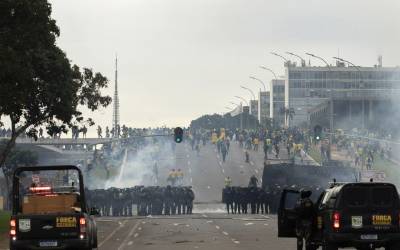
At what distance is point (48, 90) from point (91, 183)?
58457 mm

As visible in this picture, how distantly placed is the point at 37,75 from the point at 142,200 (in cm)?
2061

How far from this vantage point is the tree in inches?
1785

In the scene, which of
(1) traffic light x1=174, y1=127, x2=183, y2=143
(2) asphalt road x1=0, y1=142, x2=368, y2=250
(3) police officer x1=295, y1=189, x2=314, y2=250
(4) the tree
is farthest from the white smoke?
(3) police officer x1=295, y1=189, x2=314, y2=250

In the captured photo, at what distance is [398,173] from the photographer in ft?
352

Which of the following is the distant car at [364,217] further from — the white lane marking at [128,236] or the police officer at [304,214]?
the white lane marking at [128,236]

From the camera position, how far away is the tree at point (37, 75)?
4534cm

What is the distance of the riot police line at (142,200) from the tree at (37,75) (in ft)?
33.6

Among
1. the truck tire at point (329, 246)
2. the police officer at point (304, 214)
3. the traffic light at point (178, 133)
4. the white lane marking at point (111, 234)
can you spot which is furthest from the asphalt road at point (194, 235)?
the traffic light at point (178, 133)

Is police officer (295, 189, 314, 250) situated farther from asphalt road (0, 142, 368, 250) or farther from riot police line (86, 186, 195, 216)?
riot police line (86, 186, 195, 216)

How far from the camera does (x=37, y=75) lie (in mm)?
52438

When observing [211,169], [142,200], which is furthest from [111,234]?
[211,169]

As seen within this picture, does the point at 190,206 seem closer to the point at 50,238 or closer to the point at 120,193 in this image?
the point at 120,193

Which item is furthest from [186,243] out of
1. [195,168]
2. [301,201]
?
[195,168]

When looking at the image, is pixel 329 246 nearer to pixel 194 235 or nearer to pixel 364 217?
pixel 364 217
